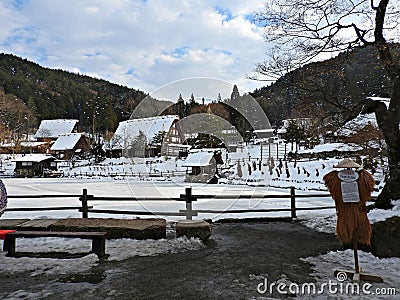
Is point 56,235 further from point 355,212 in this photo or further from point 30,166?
point 30,166

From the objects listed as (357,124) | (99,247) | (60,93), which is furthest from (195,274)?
(60,93)

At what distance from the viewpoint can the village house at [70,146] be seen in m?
43.7

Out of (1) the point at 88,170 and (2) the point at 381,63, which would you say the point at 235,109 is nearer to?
(2) the point at 381,63

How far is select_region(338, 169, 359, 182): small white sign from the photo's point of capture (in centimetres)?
396

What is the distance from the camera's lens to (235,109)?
8.81 m

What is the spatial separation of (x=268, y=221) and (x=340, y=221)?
4192mm

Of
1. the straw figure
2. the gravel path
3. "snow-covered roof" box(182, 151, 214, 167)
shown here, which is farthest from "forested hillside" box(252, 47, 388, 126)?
"snow-covered roof" box(182, 151, 214, 167)

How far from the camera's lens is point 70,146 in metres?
43.5

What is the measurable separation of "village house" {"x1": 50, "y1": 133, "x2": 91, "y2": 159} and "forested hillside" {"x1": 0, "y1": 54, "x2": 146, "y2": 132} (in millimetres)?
3756

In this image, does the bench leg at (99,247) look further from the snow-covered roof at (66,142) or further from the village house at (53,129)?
the village house at (53,129)

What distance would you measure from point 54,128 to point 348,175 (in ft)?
181

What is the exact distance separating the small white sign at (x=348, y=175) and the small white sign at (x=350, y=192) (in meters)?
0.04

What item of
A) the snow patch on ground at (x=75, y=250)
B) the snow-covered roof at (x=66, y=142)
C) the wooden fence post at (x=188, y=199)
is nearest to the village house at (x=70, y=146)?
the snow-covered roof at (x=66, y=142)

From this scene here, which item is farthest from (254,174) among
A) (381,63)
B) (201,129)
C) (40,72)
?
(40,72)
